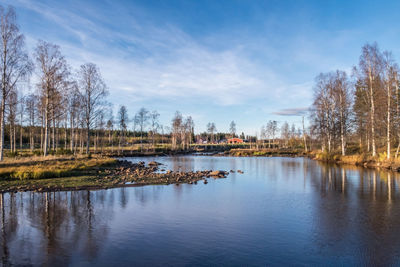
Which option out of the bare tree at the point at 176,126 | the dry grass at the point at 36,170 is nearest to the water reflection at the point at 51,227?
the dry grass at the point at 36,170

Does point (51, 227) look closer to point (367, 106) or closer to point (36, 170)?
point (36, 170)

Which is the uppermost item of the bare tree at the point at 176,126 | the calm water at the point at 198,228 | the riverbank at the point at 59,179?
the bare tree at the point at 176,126

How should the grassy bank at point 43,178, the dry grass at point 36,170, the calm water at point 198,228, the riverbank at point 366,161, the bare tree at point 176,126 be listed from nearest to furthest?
the calm water at point 198,228, the grassy bank at point 43,178, the dry grass at point 36,170, the riverbank at point 366,161, the bare tree at point 176,126

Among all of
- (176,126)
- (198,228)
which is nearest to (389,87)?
(198,228)

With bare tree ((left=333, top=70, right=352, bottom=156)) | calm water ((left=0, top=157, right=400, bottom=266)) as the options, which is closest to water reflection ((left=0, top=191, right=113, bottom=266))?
calm water ((left=0, top=157, right=400, bottom=266))

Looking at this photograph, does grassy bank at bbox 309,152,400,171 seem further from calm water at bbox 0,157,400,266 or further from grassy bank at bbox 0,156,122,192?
grassy bank at bbox 0,156,122,192

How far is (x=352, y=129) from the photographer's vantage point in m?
44.8

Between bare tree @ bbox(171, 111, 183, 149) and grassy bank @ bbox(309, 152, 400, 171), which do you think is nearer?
grassy bank @ bbox(309, 152, 400, 171)

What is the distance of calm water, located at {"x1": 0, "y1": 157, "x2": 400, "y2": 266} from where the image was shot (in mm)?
8125

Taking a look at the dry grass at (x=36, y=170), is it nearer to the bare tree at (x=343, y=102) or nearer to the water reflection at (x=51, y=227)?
the water reflection at (x=51, y=227)

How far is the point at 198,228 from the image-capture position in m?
10.8

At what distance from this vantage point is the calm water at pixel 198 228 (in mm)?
8125

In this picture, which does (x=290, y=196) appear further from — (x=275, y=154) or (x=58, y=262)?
(x=275, y=154)

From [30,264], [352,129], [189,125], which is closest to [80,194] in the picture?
[30,264]
